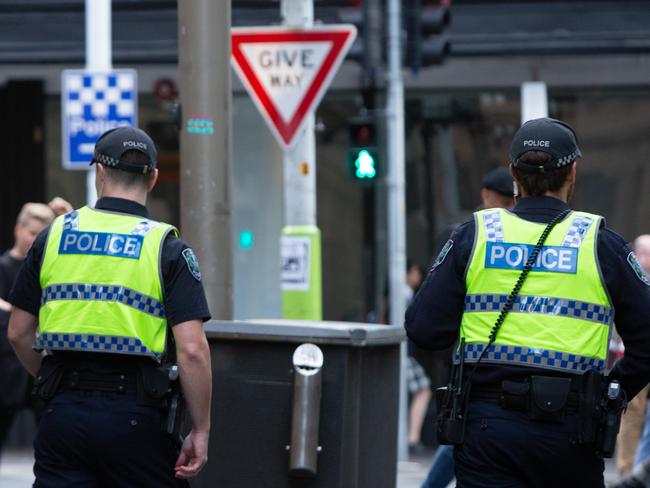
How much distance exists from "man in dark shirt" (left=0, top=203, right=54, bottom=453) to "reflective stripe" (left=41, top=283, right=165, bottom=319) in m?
4.45

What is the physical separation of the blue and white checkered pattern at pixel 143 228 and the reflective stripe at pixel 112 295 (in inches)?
7.6

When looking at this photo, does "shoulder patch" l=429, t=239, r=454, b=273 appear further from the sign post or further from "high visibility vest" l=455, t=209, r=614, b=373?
the sign post

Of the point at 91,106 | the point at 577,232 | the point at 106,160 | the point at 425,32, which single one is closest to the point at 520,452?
the point at 577,232

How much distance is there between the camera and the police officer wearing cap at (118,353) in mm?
4688

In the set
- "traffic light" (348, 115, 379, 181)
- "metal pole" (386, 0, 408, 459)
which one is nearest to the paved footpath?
"metal pole" (386, 0, 408, 459)

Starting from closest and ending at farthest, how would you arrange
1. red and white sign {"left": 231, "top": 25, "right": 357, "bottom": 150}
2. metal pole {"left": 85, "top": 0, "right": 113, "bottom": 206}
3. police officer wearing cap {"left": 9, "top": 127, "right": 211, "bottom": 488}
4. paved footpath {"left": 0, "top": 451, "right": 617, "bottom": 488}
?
1. police officer wearing cap {"left": 9, "top": 127, "right": 211, "bottom": 488}
2. red and white sign {"left": 231, "top": 25, "right": 357, "bottom": 150}
3. metal pole {"left": 85, "top": 0, "right": 113, "bottom": 206}
4. paved footpath {"left": 0, "top": 451, "right": 617, "bottom": 488}

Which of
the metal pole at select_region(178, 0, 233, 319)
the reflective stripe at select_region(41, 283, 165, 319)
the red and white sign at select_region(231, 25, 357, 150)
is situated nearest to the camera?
the reflective stripe at select_region(41, 283, 165, 319)

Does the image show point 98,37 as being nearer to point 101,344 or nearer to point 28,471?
point 28,471

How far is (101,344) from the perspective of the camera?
4742 mm

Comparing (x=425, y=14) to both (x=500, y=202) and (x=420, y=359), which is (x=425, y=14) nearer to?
(x=420, y=359)

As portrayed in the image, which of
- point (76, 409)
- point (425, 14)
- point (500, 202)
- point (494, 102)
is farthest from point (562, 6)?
point (76, 409)

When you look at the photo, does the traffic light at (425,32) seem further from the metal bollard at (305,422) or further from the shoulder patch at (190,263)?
the shoulder patch at (190,263)

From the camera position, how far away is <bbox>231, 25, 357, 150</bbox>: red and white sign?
921 centimetres

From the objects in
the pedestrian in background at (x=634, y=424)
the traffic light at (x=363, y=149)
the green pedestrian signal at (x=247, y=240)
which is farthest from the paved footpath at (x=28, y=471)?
the green pedestrian signal at (x=247, y=240)
